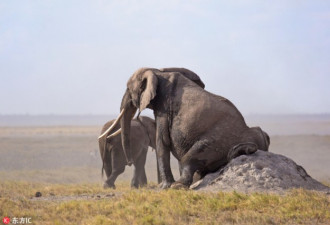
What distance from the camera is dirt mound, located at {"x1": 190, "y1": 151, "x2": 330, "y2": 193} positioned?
1100cm

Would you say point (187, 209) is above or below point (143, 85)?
below

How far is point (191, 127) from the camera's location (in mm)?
12023

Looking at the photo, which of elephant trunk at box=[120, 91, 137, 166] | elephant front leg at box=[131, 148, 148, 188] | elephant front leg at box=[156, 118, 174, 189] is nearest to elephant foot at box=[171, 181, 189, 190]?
elephant front leg at box=[156, 118, 174, 189]

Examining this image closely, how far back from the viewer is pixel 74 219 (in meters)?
9.62

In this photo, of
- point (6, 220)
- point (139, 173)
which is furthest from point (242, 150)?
point (139, 173)

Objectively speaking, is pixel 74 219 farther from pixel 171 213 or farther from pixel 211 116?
pixel 211 116

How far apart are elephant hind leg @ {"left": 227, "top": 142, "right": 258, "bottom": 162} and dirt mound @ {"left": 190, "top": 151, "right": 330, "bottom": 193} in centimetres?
11

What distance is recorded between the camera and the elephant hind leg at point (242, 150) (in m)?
11.7

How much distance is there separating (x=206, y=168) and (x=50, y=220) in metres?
3.75

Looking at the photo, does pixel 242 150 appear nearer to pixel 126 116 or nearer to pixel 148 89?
pixel 148 89

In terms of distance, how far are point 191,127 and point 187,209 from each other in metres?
2.75

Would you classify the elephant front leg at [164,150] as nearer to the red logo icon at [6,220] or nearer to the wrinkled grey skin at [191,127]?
the wrinkled grey skin at [191,127]

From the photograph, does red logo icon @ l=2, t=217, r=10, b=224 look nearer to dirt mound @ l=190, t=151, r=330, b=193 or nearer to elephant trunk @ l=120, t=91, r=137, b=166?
dirt mound @ l=190, t=151, r=330, b=193

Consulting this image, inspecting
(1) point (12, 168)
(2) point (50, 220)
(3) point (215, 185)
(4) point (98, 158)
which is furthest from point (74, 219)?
(4) point (98, 158)
